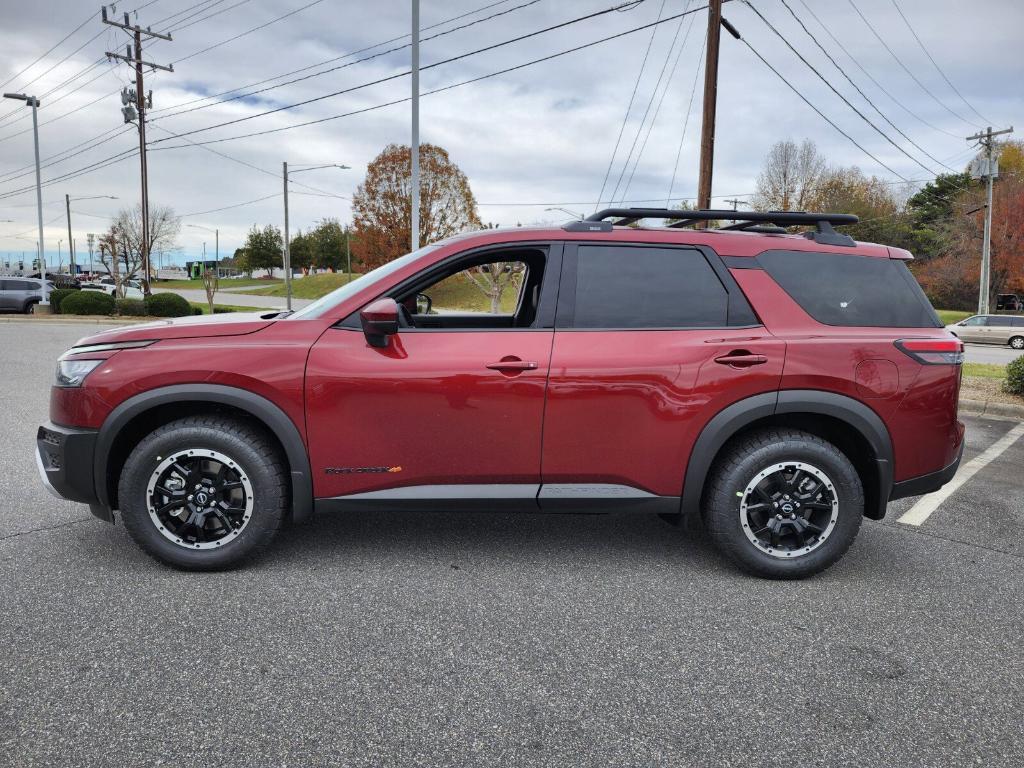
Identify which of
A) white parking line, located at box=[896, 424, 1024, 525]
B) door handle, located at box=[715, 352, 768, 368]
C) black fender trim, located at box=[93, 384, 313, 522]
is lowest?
white parking line, located at box=[896, 424, 1024, 525]

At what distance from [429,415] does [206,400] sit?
1091mm

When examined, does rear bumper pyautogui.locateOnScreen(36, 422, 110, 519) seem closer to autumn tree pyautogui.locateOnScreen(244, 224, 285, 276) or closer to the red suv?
the red suv

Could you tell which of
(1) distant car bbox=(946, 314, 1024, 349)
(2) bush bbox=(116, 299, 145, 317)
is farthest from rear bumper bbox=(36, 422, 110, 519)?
(1) distant car bbox=(946, 314, 1024, 349)

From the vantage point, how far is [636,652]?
2.91m

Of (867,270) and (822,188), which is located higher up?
(822,188)

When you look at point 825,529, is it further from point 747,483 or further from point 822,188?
point 822,188

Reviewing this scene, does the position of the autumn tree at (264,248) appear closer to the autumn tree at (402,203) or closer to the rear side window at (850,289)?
the autumn tree at (402,203)

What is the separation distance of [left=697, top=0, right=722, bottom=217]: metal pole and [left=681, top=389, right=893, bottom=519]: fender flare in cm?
1130

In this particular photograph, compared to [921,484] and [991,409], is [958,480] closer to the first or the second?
[921,484]

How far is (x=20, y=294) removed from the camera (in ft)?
96.4

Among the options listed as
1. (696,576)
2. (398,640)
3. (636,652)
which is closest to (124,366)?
(398,640)

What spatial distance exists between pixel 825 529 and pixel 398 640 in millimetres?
2217

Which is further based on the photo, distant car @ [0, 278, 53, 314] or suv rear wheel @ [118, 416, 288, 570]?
distant car @ [0, 278, 53, 314]

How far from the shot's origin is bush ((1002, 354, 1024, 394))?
9.41 m
